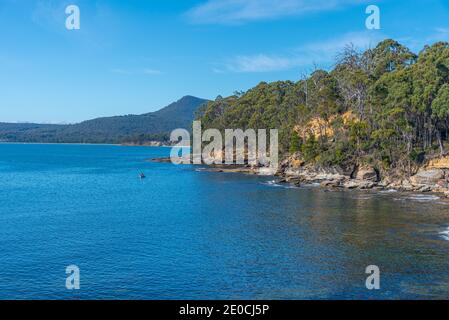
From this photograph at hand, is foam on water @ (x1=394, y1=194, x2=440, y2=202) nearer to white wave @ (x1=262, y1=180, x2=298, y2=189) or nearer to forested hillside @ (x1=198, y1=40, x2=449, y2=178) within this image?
forested hillside @ (x1=198, y1=40, x2=449, y2=178)

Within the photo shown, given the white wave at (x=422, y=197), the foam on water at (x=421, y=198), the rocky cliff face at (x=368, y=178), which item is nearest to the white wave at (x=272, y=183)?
the rocky cliff face at (x=368, y=178)

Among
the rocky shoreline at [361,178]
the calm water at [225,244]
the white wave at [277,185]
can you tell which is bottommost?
the calm water at [225,244]

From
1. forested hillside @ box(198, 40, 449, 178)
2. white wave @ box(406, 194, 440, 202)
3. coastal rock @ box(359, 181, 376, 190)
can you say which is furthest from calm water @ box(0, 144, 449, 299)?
forested hillside @ box(198, 40, 449, 178)

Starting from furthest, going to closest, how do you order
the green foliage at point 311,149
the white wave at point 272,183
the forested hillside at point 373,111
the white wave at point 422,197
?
the green foliage at point 311,149 < the white wave at point 272,183 < the forested hillside at point 373,111 < the white wave at point 422,197

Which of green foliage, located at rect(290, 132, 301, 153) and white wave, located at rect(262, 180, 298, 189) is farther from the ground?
green foliage, located at rect(290, 132, 301, 153)

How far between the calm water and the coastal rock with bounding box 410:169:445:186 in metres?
6.82

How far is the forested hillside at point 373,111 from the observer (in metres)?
68.8

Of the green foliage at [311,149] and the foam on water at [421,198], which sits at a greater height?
the green foliage at [311,149]

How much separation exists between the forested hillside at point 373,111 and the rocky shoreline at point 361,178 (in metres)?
1.68

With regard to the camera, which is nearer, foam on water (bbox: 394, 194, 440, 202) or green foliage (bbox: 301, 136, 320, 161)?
foam on water (bbox: 394, 194, 440, 202)

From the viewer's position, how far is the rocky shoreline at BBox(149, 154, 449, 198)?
65500mm

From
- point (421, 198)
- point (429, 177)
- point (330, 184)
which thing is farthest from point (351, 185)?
point (421, 198)

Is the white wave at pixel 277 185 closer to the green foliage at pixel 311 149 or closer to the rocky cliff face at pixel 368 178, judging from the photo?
the rocky cliff face at pixel 368 178
